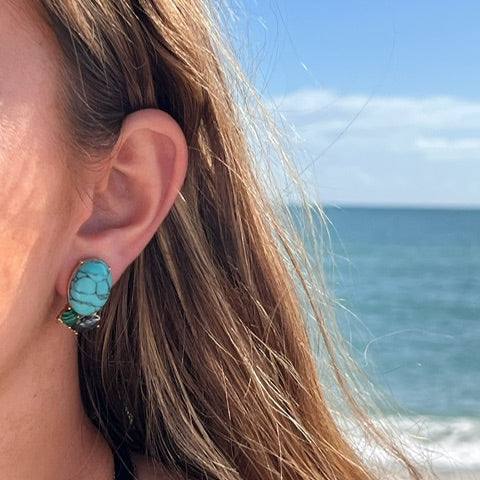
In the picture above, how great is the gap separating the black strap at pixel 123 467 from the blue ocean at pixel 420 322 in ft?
1.65

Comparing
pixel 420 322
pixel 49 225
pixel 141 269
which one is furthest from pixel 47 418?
pixel 420 322

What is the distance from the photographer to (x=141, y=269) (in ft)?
5.40

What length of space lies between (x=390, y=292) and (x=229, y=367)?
21.2 m

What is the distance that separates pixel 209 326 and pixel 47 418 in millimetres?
329

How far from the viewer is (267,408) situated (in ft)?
5.53

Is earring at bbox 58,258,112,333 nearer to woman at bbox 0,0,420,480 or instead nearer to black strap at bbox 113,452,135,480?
woman at bbox 0,0,420,480

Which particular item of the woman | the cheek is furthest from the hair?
the cheek

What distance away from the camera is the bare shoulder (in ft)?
5.60

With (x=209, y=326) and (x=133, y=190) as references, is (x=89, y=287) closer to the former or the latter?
(x=133, y=190)

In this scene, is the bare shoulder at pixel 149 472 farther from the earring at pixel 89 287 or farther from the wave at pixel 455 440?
the wave at pixel 455 440

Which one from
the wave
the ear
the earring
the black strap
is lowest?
the black strap

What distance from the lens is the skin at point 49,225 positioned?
1.31 meters

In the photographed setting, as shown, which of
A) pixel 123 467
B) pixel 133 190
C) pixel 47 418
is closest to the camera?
pixel 133 190

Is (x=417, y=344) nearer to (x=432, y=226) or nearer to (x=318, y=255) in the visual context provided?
(x=318, y=255)
